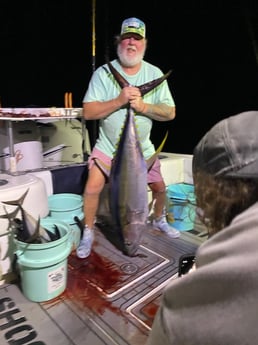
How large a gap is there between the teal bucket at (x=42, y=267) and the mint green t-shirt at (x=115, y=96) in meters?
0.78

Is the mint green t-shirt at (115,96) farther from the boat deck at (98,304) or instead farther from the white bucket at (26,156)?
the boat deck at (98,304)

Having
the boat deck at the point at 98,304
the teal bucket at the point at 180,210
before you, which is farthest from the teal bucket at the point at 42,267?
the teal bucket at the point at 180,210

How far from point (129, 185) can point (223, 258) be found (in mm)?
1345

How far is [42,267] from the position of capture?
139cm

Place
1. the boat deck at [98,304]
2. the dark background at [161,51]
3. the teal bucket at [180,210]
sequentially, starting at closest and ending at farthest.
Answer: the boat deck at [98,304], the teal bucket at [180,210], the dark background at [161,51]

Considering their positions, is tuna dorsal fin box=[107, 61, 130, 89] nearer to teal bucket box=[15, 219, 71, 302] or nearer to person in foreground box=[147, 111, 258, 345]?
teal bucket box=[15, 219, 71, 302]

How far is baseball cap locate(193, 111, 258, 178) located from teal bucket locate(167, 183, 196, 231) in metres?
1.63

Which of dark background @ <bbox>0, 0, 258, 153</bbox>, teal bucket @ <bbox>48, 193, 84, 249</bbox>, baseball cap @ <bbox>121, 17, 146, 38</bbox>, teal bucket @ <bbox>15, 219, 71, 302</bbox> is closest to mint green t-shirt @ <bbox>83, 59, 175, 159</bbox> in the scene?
baseball cap @ <bbox>121, 17, 146, 38</bbox>

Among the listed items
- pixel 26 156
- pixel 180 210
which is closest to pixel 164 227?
pixel 180 210

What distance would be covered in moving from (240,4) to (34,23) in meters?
2.88

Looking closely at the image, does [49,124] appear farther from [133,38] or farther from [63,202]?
[133,38]

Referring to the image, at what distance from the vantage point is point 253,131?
1.82 feet

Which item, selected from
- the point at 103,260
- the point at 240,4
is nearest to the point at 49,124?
the point at 103,260

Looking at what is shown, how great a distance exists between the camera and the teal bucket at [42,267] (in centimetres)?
139
